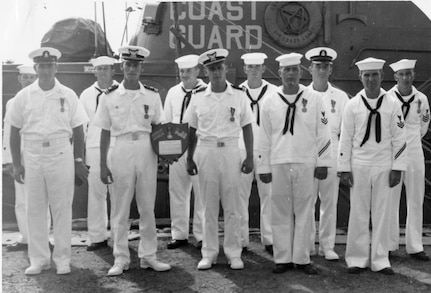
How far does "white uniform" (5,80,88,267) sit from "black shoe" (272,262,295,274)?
192 cm

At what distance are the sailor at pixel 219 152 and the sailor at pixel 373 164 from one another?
3.35 ft

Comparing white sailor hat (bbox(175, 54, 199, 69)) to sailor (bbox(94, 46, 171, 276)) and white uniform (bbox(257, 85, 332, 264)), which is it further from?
white uniform (bbox(257, 85, 332, 264))

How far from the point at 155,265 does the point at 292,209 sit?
1.38 meters

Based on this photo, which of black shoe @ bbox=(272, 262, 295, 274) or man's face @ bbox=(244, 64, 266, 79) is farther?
man's face @ bbox=(244, 64, 266, 79)

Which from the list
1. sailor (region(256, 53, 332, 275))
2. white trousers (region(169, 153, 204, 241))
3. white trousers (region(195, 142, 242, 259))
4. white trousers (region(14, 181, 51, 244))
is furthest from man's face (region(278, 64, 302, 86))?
white trousers (region(14, 181, 51, 244))

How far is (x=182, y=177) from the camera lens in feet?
19.9

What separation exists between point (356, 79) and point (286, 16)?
131cm

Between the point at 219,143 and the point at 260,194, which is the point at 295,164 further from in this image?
the point at 260,194

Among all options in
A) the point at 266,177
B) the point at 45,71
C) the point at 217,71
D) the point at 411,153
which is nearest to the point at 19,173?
the point at 45,71

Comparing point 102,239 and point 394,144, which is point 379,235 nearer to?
point 394,144

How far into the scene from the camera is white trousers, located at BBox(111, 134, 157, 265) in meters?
4.91

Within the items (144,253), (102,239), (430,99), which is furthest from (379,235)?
(430,99)

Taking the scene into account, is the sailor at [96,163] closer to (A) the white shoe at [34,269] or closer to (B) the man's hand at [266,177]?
(A) the white shoe at [34,269]

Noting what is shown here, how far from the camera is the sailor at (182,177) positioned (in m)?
6.00
